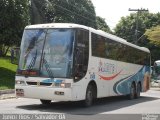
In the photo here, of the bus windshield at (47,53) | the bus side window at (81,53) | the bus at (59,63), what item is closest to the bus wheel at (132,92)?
the bus at (59,63)

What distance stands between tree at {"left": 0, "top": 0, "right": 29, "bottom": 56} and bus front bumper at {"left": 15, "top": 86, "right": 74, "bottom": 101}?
16276 millimetres

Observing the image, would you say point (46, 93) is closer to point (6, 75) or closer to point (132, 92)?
point (132, 92)

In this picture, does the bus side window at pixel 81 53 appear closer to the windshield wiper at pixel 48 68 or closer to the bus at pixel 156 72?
the windshield wiper at pixel 48 68

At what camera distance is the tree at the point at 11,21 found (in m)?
32.8

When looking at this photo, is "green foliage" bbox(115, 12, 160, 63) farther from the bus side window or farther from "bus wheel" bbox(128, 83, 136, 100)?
the bus side window

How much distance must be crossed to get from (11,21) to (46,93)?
58.1 feet

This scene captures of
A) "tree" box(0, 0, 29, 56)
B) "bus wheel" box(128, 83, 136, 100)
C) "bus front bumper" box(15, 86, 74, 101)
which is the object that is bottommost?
"bus wheel" box(128, 83, 136, 100)

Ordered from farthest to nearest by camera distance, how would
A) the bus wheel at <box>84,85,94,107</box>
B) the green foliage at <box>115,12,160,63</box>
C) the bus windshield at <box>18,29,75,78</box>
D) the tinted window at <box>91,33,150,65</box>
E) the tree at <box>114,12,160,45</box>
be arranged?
1. the tree at <box>114,12,160,45</box>
2. the green foliage at <box>115,12,160,63</box>
3. the tinted window at <box>91,33,150,65</box>
4. the bus wheel at <box>84,85,94,107</box>
5. the bus windshield at <box>18,29,75,78</box>

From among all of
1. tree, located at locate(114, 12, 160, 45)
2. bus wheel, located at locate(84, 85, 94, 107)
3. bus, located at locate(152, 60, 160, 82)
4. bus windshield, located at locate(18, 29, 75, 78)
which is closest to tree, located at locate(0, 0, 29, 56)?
bus wheel, located at locate(84, 85, 94, 107)

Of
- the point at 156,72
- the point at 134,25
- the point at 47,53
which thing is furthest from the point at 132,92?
the point at 134,25

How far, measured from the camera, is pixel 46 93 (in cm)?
1648

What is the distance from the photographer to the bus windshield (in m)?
16.6

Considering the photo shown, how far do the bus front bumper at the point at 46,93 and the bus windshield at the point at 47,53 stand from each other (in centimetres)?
52

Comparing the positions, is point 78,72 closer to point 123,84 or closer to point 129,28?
point 123,84
